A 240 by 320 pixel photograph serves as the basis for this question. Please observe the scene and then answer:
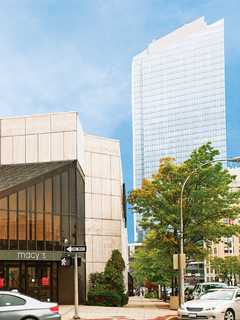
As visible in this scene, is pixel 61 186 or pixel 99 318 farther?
pixel 61 186

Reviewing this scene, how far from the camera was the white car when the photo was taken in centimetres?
2205

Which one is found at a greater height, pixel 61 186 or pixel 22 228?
pixel 61 186

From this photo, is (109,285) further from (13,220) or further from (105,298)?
(13,220)

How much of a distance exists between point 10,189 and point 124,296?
35.6ft

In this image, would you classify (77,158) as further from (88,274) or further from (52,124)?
(88,274)

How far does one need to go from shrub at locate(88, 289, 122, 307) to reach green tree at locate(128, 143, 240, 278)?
428 cm

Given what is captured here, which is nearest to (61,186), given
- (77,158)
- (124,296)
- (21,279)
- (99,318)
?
(77,158)

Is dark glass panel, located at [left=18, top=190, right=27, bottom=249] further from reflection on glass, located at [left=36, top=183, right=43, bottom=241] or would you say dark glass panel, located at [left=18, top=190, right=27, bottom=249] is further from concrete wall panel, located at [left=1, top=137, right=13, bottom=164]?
concrete wall panel, located at [left=1, top=137, right=13, bottom=164]

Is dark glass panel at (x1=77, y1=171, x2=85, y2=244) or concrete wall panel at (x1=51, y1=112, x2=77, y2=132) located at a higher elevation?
concrete wall panel at (x1=51, y1=112, x2=77, y2=132)

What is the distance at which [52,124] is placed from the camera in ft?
129

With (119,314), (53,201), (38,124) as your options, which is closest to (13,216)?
(53,201)

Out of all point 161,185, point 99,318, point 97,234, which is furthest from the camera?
point 97,234

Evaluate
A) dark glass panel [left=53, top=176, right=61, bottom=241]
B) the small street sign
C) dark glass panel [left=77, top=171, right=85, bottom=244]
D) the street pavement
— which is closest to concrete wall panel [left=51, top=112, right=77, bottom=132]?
dark glass panel [left=77, top=171, right=85, bottom=244]

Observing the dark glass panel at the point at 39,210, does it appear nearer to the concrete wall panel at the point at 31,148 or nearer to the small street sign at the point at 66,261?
the concrete wall panel at the point at 31,148
